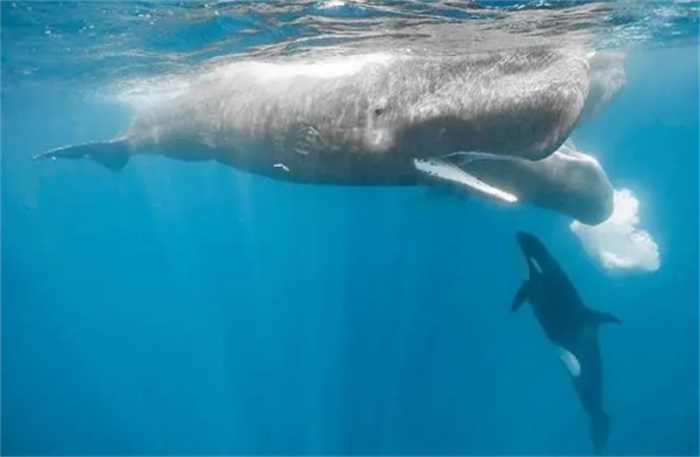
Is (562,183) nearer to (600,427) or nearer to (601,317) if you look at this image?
(601,317)

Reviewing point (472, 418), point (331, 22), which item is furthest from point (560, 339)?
point (472, 418)

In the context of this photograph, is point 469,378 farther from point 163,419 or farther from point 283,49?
point 283,49

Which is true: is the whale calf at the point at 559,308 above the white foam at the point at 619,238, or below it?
above

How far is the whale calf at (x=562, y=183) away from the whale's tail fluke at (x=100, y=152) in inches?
347

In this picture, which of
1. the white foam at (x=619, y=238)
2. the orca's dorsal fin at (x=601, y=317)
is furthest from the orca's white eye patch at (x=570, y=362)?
the white foam at (x=619, y=238)

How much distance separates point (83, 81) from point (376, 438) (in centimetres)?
1639

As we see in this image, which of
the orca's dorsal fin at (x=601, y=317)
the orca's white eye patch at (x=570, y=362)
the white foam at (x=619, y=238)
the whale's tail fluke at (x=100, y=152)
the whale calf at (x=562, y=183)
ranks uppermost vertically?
the whale calf at (x=562, y=183)

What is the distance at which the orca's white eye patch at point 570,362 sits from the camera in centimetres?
1366

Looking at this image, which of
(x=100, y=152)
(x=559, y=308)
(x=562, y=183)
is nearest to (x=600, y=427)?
(x=559, y=308)

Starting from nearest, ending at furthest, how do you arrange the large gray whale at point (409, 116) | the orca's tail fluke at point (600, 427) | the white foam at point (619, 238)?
the large gray whale at point (409, 116)
the orca's tail fluke at point (600, 427)
the white foam at point (619, 238)

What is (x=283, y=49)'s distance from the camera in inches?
563

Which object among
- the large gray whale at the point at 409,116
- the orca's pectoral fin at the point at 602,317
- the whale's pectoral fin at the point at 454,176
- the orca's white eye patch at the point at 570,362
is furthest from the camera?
the orca's white eye patch at the point at 570,362

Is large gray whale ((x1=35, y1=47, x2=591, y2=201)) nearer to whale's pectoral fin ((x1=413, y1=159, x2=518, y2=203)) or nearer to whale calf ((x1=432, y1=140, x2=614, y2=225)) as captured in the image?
whale's pectoral fin ((x1=413, y1=159, x2=518, y2=203))

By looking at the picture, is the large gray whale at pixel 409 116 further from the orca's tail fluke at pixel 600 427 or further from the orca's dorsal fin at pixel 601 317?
the orca's tail fluke at pixel 600 427
